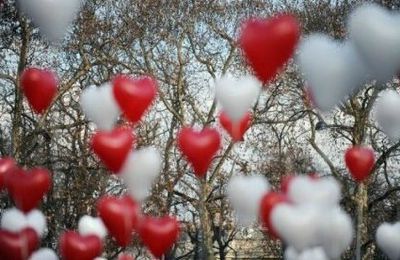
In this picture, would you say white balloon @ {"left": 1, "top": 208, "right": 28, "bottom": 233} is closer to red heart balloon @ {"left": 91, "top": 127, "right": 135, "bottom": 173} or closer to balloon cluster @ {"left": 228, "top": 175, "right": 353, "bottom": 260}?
red heart balloon @ {"left": 91, "top": 127, "right": 135, "bottom": 173}

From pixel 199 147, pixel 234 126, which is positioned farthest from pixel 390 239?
pixel 199 147

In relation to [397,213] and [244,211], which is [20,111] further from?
[244,211]

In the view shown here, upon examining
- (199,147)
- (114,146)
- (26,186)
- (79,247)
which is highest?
(199,147)

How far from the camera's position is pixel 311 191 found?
4824mm

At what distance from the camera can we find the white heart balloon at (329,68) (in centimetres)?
484

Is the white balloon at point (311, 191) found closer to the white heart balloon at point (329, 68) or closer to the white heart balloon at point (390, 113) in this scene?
the white heart balloon at point (329, 68)

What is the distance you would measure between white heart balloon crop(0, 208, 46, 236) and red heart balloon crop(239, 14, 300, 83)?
1.91 m

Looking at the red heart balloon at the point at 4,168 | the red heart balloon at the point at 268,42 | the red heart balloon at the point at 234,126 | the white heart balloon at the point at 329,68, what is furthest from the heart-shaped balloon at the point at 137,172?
the white heart balloon at the point at 329,68

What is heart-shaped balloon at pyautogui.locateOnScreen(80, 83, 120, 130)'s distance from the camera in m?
5.38

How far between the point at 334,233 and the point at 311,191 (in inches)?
13.4

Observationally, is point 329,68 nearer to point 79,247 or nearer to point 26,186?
point 79,247

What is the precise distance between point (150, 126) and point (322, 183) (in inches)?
427

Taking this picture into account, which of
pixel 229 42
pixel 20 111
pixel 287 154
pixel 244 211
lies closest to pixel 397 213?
pixel 287 154

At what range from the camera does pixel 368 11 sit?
15.7 ft
